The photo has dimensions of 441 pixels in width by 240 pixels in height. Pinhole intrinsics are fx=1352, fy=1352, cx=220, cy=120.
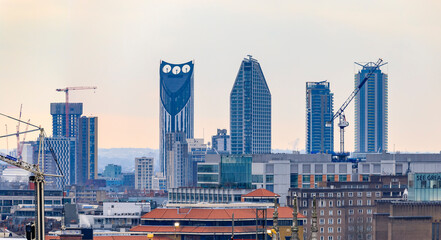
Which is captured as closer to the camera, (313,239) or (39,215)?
(313,239)

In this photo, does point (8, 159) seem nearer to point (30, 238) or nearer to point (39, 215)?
point (39, 215)

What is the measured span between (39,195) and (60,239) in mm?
64632

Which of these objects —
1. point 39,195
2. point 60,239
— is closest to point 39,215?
point 39,195

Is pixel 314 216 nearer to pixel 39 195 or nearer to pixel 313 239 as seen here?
pixel 313 239

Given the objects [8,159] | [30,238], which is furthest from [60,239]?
[30,238]

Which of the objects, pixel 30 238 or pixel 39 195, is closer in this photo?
pixel 30 238

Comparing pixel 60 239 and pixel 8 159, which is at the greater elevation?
pixel 8 159

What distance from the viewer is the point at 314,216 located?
118 metres

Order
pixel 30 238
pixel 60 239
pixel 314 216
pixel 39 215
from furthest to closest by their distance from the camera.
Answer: pixel 60 239 < pixel 39 215 < pixel 314 216 < pixel 30 238

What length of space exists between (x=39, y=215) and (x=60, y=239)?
65.1m

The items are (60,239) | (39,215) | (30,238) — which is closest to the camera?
(30,238)

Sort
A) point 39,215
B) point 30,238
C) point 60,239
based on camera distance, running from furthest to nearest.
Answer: point 60,239, point 39,215, point 30,238

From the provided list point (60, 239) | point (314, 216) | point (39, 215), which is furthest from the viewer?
point (60, 239)

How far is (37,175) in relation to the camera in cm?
13450
